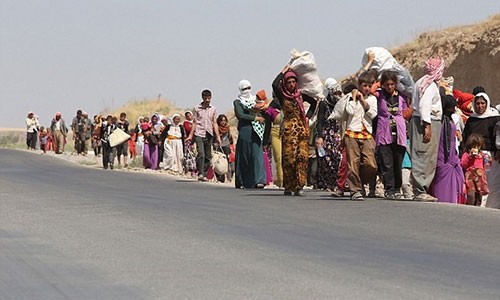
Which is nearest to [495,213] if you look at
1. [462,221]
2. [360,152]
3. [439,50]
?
[462,221]

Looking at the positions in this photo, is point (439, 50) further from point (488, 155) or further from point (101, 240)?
point (101, 240)

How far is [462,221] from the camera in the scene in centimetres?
1447

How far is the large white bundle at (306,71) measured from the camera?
19938 millimetres

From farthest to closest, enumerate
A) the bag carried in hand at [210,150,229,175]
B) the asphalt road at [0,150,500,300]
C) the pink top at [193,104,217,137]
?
the bag carried in hand at [210,150,229,175], the pink top at [193,104,217,137], the asphalt road at [0,150,500,300]

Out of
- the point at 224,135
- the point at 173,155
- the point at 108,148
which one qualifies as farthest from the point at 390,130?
the point at 108,148

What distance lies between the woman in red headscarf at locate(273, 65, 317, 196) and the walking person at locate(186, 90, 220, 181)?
325 inches

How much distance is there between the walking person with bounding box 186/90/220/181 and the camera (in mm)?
28031

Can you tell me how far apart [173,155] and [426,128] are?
20.3 m

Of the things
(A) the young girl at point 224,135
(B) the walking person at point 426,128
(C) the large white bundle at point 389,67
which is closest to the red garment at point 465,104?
(C) the large white bundle at point 389,67

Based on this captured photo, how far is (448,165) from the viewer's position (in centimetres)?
1861

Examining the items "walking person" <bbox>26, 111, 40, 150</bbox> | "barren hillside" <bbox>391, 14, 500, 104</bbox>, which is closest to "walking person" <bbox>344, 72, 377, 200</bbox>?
"barren hillside" <bbox>391, 14, 500, 104</bbox>

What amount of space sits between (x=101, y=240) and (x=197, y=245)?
113 centimetres

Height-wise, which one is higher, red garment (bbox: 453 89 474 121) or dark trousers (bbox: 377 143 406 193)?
red garment (bbox: 453 89 474 121)

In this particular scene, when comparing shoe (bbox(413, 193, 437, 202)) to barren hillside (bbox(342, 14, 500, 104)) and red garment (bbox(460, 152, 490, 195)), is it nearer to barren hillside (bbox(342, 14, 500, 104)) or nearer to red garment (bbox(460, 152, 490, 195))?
red garment (bbox(460, 152, 490, 195))
